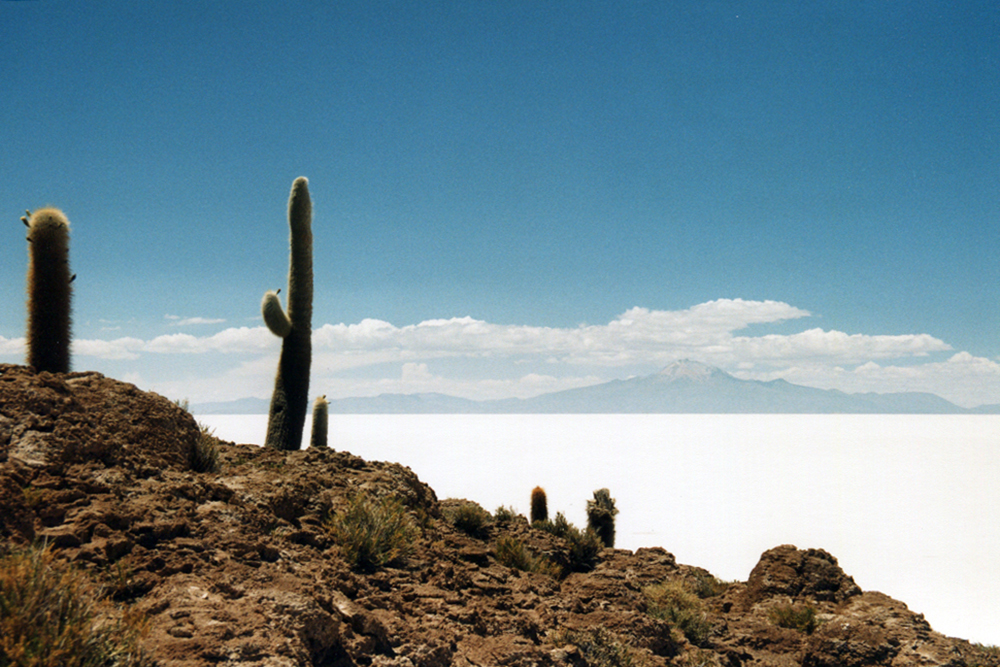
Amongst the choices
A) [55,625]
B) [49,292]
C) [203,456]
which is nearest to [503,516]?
[203,456]

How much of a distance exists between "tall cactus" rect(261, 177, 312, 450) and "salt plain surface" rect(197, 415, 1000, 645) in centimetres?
213

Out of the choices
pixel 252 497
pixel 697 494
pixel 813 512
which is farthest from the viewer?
pixel 697 494

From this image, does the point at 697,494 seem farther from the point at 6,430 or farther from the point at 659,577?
the point at 6,430

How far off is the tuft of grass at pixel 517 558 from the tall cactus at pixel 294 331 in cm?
885

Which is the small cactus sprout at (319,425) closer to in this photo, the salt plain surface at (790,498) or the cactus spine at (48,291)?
the salt plain surface at (790,498)

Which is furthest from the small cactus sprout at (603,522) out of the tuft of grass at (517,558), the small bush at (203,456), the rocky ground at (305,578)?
the small bush at (203,456)

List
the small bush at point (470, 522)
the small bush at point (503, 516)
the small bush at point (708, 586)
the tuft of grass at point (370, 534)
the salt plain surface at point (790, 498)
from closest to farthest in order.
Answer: the tuft of grass at point (370, 534), the small bush at point (470, 522), the small bush at point (708, 586), the small bush at point (503, 516), the salt plain surface at point (790, 498)

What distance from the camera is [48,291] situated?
33.6 ft

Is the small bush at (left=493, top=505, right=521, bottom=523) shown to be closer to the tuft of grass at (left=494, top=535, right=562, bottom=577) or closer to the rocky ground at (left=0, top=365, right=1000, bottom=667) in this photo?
the rocky ground at (left=0, top=365, right=1000, bottom=667)

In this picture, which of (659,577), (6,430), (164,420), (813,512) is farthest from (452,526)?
(813,512)

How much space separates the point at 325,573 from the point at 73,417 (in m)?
3.88

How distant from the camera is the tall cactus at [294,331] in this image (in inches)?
730

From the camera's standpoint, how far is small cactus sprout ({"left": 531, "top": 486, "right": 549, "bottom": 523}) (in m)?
18.1

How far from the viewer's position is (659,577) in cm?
1391
